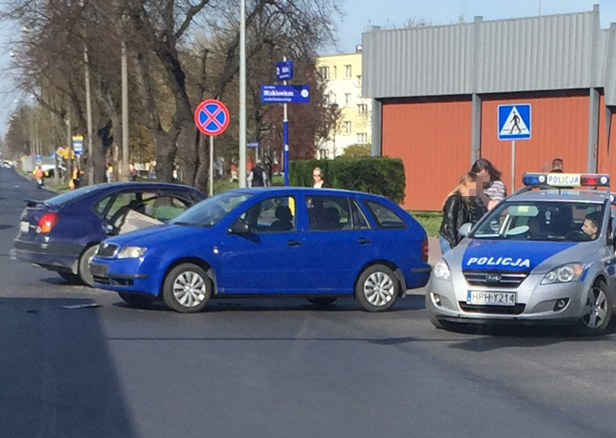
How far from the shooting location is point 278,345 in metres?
11.0

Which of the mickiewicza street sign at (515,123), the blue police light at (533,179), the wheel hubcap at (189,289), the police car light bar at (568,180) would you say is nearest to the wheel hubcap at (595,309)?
the police car light bar at (568,180)

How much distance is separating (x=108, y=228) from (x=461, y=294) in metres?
6.24

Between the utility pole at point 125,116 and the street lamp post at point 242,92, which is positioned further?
the utility pole at point 125,116

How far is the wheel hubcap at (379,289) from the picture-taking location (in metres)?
14.1

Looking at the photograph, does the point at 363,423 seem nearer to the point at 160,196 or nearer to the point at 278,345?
the point at 278,345

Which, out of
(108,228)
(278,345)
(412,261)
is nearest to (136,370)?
(278,345)

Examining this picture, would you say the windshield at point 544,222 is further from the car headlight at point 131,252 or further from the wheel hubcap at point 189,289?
the car headlight at point 131,252

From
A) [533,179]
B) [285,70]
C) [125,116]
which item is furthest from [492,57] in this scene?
[533,179]

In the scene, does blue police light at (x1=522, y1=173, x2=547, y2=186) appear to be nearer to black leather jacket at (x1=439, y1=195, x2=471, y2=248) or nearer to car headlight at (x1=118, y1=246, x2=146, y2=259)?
black leather jacket at (x1=439, y1=195, x2=471, y2=248)

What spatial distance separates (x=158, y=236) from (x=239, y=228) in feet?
3.15

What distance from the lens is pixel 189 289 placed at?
13.2 meters

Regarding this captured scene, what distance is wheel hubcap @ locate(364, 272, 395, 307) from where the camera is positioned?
46.2 feet

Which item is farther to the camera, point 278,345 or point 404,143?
point 404,143

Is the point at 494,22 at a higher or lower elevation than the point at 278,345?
higher
